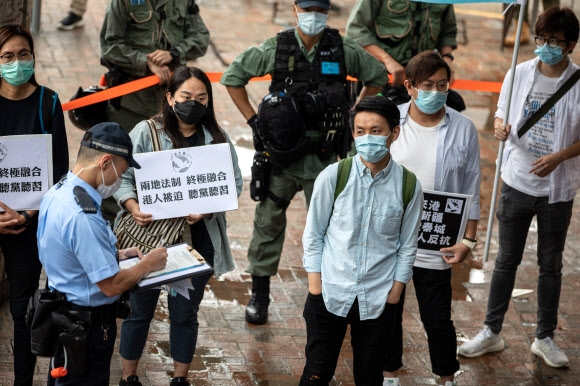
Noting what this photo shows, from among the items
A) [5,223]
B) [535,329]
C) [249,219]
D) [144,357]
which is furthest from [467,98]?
[5,223]

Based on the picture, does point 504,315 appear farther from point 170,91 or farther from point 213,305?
point 170,91

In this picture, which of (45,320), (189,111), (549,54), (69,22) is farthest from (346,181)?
(69,22)

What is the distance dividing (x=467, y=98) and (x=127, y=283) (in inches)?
329

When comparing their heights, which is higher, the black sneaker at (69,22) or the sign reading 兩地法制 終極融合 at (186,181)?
the sign reading 兩地法制 終極融合 at (186,181)

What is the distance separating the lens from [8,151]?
210 inches

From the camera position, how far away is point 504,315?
691cm

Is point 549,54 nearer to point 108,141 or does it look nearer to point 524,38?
point 108,141

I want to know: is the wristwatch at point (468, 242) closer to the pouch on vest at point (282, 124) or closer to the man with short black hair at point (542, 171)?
the man with short black hair at point (542, 171)

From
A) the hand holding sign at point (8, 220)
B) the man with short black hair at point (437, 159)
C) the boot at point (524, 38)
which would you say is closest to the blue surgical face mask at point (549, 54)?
the man with short black hair at point (437, 159)

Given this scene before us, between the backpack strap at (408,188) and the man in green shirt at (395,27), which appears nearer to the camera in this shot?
the backpack strap at (408,188)

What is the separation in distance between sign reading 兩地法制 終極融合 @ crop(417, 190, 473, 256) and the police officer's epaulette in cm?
202

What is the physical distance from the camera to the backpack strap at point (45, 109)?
544cm

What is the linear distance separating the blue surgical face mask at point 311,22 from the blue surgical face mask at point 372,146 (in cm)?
182

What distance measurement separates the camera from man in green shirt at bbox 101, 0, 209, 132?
7191 millimetres
